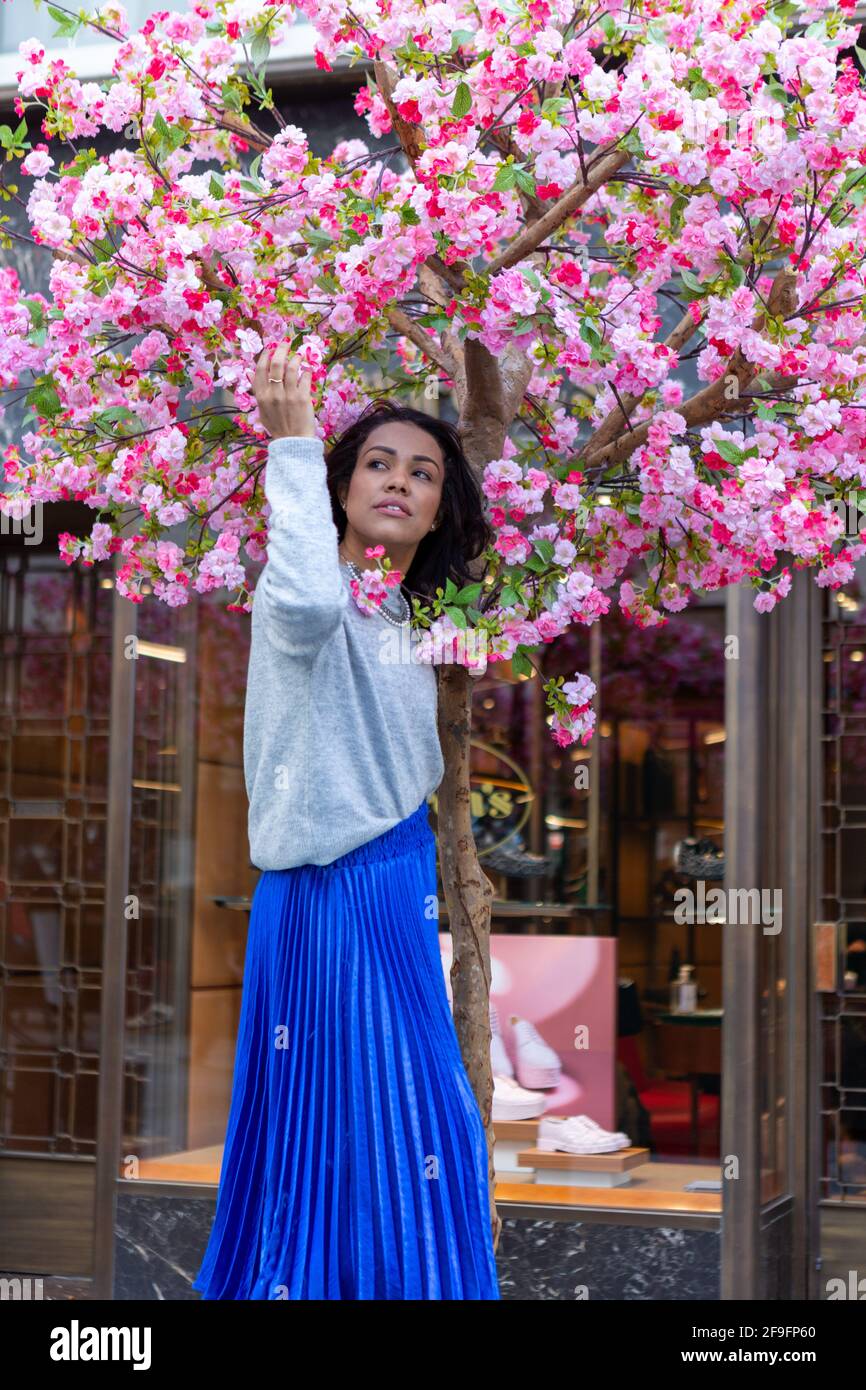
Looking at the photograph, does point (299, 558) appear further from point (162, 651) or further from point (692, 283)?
point (162, 651)

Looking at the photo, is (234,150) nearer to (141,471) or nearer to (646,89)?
(141,471)

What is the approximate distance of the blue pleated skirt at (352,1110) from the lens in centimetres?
260

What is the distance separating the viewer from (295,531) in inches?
98.5

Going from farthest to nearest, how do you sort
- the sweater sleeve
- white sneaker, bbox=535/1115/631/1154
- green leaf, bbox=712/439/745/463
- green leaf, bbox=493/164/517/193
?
white sneaker, bbox=535/1115/631/1154
green leaf, bbox=712/439/745/463
green leaf, bbox=493/164/517/193
the sweater sleeve

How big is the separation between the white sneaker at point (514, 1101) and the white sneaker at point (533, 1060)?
3 centimetres

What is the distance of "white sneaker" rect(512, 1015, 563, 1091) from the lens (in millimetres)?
5504

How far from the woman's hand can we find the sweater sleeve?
0.03 metres

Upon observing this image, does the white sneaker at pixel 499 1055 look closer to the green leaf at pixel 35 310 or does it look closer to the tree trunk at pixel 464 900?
the tree trunk at pixel 464 900

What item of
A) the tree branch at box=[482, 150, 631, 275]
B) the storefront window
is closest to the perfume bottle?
the storefront window

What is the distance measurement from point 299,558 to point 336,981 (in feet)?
2.22

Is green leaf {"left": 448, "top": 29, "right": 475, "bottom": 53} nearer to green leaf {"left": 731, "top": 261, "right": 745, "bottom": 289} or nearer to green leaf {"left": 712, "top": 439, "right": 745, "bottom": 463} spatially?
green leaf {"left": 731, "top": 261, "right": 745, "bottom": 289}

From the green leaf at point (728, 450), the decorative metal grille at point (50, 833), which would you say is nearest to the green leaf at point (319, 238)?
the green leaf at point (728, 450)

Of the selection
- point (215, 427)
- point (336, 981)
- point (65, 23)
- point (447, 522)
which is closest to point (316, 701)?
point (336, 981)
